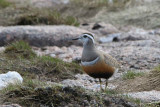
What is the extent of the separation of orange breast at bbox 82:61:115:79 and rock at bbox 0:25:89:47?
5172 millimetres

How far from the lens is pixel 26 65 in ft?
31.6

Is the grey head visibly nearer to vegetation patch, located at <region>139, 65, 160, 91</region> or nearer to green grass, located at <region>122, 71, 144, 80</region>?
vegetation patch, located at <region>139, 65, 160, 91</region>

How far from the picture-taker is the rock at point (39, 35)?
12.6 meters

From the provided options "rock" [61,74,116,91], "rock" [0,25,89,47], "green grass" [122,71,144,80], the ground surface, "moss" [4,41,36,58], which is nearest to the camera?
the ground surface

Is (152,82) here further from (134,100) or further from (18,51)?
(18,51)

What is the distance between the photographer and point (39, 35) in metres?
12.8

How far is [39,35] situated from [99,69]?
217 inches

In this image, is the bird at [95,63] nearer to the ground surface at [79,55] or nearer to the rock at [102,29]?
the ground surface at [79,55]

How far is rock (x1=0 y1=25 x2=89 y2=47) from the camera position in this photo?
495 inches

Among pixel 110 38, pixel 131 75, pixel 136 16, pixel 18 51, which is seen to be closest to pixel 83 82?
pixel 131 75

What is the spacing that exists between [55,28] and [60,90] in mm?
7557

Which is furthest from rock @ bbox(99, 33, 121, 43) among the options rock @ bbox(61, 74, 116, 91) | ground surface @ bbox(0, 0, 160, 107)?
rock @ bbox(61, 74, 116, 91)

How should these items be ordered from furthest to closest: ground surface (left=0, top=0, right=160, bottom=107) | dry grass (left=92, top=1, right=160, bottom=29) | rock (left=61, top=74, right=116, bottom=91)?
dry grass (left=92, top=1, right=160, bottom=29) → rock (left=61, top=74, right=116, bottom=91) → ground surface (left=0, top=0, right=160, bottom=107)

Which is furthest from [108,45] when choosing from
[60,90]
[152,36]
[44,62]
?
[60,90]
